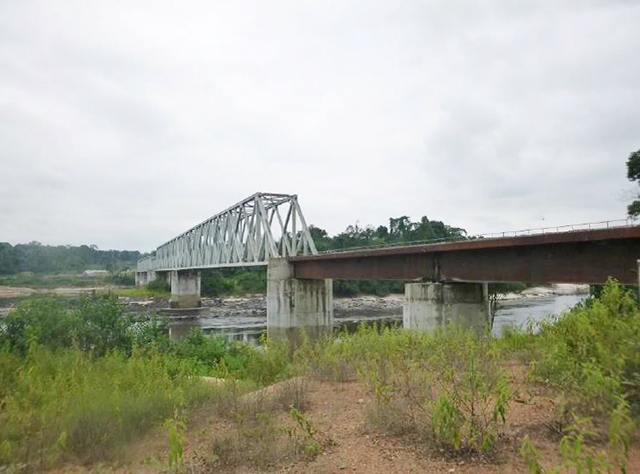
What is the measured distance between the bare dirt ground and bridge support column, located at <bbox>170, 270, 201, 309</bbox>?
7665 centimetres

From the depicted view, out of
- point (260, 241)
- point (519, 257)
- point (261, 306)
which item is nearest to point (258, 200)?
point (260, 241)

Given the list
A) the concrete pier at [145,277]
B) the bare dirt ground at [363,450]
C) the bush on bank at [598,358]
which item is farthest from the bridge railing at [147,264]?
the bush on bank at [598,358]

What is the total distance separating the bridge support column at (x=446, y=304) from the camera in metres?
20.8

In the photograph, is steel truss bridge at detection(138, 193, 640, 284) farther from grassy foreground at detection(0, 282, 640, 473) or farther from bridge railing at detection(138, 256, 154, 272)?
bridge railing at detection(138, 256, 154, 272)

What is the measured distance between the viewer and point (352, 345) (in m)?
9.71

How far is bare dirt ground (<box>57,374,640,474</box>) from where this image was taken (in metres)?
4.58

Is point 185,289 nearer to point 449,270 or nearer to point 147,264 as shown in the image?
point 147,264

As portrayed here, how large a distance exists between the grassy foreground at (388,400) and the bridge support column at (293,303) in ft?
93.3

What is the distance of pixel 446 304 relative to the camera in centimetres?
2097

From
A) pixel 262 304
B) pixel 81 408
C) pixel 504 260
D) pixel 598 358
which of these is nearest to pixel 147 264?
pixel 262 304

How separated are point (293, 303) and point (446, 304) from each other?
62.7 feet

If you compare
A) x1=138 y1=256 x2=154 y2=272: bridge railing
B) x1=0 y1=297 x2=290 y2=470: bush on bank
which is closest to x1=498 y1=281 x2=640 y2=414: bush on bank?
x1=0 y1=297 x2=290 y2=470: bush on bank

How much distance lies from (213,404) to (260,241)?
4662cm

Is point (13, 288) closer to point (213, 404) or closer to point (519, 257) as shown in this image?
point (213, 404)
